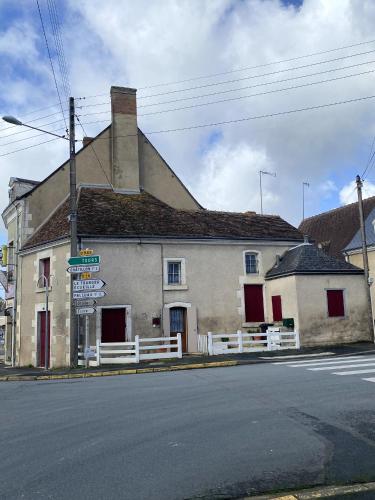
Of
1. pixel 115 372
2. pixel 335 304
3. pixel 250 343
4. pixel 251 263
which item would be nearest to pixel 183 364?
pixel 115 372

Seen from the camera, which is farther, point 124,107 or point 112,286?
point 124,107

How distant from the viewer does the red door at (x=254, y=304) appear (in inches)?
893

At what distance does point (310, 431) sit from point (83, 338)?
1446 centimetres

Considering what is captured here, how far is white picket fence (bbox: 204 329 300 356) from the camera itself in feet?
61.6

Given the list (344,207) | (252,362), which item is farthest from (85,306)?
(344,207)

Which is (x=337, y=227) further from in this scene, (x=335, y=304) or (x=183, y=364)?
(x=183, y=364)

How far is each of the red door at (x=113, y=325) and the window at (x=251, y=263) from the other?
6.59 m

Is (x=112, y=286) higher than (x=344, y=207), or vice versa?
(x=344, y=207)

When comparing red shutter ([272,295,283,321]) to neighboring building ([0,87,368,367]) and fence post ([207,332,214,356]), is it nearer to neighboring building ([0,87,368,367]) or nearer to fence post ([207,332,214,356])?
neighboring building ([0,87,368,367])

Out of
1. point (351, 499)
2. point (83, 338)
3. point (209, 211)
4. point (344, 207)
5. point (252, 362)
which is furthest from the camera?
point (344, 207)

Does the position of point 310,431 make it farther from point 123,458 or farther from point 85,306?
point 85,306

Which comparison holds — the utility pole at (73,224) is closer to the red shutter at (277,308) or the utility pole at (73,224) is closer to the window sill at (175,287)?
the window sill at (175,287)

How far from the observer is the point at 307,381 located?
1052 centimetres

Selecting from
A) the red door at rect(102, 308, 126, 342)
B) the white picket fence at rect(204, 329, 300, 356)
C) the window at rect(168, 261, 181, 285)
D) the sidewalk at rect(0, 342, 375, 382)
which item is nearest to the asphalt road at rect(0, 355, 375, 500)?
the sidewalk at rect(0, 342, 375, 382)
